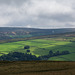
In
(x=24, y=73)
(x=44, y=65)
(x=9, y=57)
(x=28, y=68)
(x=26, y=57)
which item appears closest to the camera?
(x=24, y=73)

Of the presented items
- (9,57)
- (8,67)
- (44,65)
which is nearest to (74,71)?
(44,65)

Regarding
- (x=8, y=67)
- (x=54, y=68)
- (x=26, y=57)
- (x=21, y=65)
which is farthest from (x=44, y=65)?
(x=26, y=57)

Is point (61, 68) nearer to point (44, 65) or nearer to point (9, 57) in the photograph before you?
point (44, 65)

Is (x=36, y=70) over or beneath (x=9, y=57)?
over

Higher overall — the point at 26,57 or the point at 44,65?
the point at 44,65

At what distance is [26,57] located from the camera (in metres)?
157

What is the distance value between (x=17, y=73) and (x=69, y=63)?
13.9 feet

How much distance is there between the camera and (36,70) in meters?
10.4

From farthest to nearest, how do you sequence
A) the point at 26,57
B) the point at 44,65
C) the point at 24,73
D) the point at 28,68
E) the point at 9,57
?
1. the point at 26,57
2. the point at 9,57
3. the point at 44,65
4. the point at 28,68
5. the point at 24,73

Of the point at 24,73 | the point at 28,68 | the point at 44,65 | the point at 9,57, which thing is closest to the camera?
the point at 24,73

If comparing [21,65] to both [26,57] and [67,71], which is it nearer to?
[67,71]

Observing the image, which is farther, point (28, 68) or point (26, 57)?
point (26, 57)

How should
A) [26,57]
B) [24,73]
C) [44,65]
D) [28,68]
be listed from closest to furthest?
[24,73]
[28,68]
[44,65]
[26,57]

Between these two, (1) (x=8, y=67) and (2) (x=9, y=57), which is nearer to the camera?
(1) (x=8, y=67)
